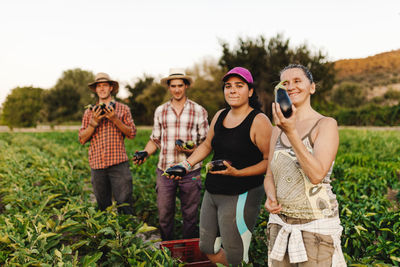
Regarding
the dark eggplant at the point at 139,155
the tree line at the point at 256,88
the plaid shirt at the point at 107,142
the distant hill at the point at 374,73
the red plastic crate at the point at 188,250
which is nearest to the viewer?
the red plastic crate at the point at 188,250

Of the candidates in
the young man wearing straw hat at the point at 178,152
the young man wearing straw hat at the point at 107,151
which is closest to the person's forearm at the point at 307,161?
the young man wearing straw hat at the point at 178,152

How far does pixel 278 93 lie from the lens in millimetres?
1650

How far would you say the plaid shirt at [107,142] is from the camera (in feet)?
12.5

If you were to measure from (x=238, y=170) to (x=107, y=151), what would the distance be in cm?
204

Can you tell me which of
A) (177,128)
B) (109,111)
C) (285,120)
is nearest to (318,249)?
(285,120)

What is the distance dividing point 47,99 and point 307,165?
4208 centimetres

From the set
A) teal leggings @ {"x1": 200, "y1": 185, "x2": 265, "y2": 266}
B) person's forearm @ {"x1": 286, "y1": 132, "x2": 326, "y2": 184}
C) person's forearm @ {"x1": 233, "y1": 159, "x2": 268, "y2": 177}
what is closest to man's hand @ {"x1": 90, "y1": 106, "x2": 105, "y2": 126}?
teal leggings @ {"x1": 200, "y1": 185, "x2": 265, "y2": 266}

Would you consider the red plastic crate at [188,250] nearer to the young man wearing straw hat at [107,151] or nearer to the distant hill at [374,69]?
the young man wearing straw hat at [107,151]

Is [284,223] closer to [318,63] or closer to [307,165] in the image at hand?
[307,165]

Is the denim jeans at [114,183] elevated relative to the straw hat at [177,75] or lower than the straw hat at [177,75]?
lower

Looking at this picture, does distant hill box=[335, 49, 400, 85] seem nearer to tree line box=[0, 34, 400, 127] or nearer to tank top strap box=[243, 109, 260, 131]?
tree line box=[0, 34, 400, 127]

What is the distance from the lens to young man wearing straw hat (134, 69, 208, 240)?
348cm

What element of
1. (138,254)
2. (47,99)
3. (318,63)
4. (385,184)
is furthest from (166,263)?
(47,99)

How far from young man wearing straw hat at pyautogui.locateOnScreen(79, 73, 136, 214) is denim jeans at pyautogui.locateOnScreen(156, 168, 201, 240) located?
0.60 meters
